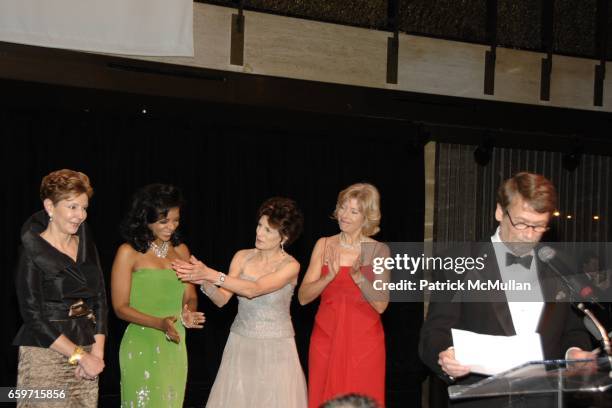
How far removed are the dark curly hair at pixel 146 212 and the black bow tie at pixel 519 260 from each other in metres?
2.19

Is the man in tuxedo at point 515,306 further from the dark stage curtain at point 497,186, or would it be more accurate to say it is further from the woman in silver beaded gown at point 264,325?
the dark stage curtain at point 497,186

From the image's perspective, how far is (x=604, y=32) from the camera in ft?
27.5

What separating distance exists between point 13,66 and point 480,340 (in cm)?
465

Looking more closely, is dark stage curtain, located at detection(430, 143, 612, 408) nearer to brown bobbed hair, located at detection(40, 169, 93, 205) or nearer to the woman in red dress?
the woman in red dress

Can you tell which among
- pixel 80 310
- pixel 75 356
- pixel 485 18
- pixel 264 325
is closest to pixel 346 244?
pixel 264 325

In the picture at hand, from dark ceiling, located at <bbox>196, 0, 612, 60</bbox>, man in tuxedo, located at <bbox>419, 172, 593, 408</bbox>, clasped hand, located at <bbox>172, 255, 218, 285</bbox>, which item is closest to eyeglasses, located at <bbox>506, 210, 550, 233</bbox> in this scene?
man in tuxedo, located at <bbox>419, 172, 593, 408</bbox>

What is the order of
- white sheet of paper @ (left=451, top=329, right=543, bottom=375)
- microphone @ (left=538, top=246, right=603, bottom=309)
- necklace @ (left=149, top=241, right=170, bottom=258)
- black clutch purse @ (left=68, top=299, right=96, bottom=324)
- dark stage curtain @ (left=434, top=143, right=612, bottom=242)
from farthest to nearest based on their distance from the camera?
dark stage curtain @ (left=434, top=143, right=612, bottom=242) < necklace @ (left=149, top=241, right=170, bottom=258) < black clutch purse @ (left=68, top=299, right=96, bottom=324) < white sheet of paper @ (left=451, top=329, right=543, bottom=375) < microphone @ (left=538, top=246, right=603, bottom=309)

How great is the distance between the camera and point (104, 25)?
20.1 feet

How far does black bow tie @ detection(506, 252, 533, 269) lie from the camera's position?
2756 millimetres

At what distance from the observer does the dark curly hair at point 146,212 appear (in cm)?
436

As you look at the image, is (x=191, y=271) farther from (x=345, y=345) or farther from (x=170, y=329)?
(x=345, y=345)

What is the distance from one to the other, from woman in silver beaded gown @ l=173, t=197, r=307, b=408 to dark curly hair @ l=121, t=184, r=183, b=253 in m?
0.43

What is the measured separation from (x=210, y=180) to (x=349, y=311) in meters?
Answer: 2.73

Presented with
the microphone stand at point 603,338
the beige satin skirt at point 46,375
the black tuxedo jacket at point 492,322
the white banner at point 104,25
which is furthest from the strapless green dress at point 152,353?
the microphone stand at point 603,338
